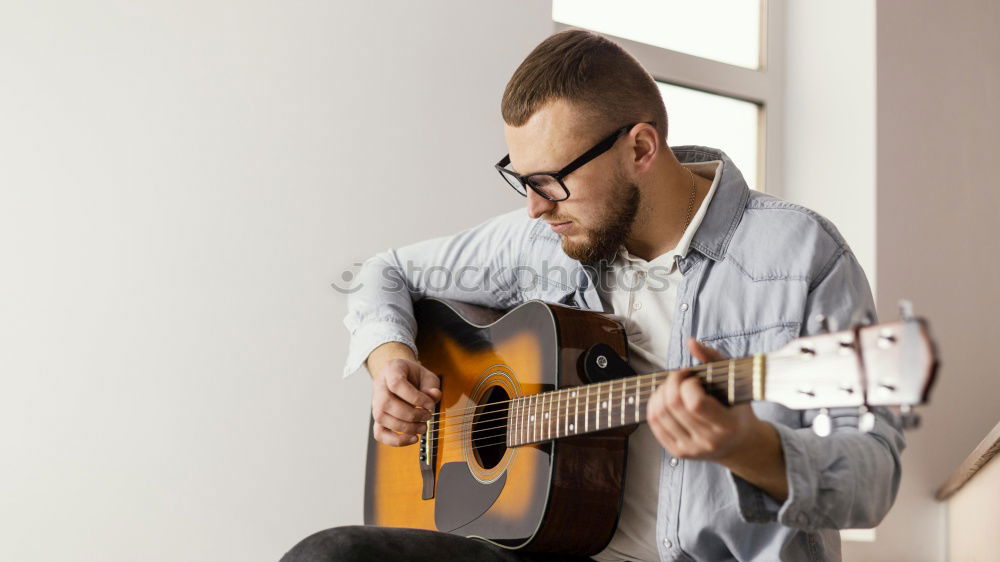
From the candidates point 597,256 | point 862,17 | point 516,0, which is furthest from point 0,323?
point 862,17

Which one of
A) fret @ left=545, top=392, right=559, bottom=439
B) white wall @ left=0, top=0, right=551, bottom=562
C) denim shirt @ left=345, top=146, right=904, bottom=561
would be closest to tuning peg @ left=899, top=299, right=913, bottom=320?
denim shirt @ left=345, top=146, right=904, bottom=561

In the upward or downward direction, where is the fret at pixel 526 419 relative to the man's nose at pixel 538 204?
downward

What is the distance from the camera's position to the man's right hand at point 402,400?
1.50m

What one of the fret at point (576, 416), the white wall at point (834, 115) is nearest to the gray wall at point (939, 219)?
the white wall at point (834, 115)

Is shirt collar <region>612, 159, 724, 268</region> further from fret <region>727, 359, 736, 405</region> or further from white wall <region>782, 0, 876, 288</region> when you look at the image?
white wall <region>782, 0, 876, 288</region>

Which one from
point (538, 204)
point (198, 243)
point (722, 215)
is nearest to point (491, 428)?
point (538, 204)

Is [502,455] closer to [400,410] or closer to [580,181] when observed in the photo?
[400,410]

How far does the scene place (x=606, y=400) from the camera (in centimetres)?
113

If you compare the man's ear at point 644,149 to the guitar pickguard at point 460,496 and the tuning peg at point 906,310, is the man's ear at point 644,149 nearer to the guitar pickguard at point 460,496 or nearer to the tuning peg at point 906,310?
the guitar pickguard at point 460,496

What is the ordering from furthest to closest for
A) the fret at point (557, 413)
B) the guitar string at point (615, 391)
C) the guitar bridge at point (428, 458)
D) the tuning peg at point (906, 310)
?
the guitar bridge at point (428, 458) → the fret at point (557, 413) → the guitar string at point (615, 391) → the tuning peg at point (906, 310)

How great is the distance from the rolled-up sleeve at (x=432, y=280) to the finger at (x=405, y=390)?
0.17m

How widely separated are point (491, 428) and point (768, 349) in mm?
439

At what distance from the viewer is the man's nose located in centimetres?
146

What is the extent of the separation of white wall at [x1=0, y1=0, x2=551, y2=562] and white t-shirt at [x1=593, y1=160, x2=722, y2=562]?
78cm
